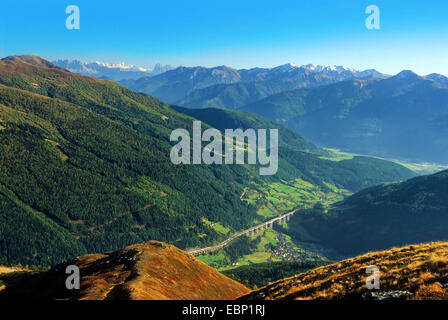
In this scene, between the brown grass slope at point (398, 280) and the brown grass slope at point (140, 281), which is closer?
the brown grass slope at point (398, 280)

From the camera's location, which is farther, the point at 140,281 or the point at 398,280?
the point at 140,281

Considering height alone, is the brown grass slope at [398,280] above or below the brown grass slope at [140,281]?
above

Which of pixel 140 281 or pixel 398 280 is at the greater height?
pixel 398 280

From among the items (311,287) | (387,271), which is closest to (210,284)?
(311,287)

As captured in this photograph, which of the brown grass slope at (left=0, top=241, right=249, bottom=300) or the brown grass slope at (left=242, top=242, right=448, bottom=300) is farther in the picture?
the brown grass slope at (left=0, top=241, right=249, bottom=300)

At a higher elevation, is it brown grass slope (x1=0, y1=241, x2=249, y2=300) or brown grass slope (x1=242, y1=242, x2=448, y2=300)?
brown grass slope (x1=242, y1=242, x2=448, y2=300)
